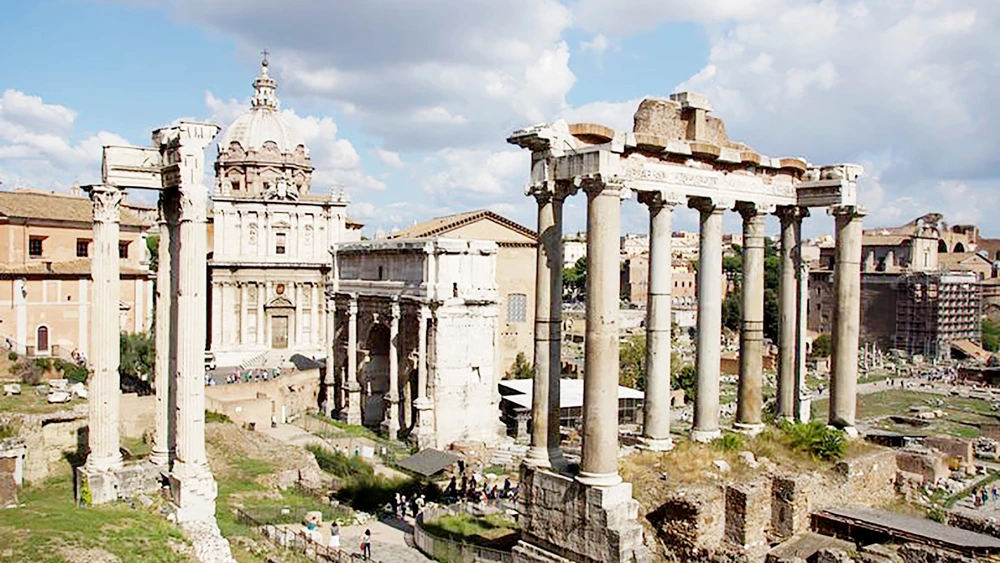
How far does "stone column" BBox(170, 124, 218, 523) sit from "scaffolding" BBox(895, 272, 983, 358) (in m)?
75.7

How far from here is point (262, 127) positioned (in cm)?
4850

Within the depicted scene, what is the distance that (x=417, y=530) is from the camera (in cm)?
1900

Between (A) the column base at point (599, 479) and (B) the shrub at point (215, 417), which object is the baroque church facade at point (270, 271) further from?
(A) the column base at point (599, 479)

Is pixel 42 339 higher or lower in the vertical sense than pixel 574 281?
lower

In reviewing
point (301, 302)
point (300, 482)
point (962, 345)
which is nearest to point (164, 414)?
point (300, 482)

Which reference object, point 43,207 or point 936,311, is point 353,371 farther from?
point 936,311

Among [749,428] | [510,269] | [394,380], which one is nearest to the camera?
[749,428]

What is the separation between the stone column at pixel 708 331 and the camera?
15.1 meters

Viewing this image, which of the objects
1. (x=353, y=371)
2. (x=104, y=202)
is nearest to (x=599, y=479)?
(x=104, y=202)

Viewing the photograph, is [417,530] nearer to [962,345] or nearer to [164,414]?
[164,414]

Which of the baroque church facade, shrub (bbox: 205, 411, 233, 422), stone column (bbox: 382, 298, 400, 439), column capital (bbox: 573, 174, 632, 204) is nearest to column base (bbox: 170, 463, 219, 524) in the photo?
column capital (bbox: 573, 174, 632, 204)

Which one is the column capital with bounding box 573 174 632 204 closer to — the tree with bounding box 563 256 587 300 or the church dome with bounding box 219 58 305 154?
the church dome with bounding box 219 58 305 154

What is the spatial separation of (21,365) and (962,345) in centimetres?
7626

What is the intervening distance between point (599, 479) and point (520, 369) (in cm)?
3740
